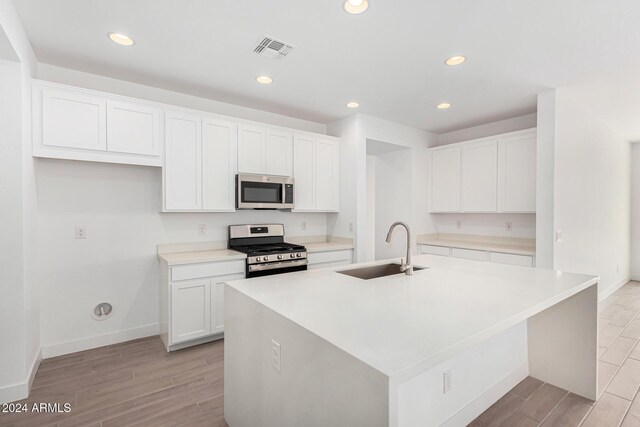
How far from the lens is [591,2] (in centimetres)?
190

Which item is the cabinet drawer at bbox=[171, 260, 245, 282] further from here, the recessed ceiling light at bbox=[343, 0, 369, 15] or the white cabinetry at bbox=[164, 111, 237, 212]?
the recessed ceiling light at bbox=[343, 0, 369, 15]

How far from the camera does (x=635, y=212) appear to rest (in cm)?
566

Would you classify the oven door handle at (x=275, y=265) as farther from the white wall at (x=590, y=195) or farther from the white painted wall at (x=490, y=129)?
the white painted wall at (x=490, y=129)

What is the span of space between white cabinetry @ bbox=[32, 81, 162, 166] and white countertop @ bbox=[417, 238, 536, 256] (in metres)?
3.88

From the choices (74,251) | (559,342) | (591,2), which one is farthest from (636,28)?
(74,251)

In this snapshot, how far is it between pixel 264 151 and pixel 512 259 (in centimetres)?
332

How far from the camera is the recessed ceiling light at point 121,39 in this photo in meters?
2.31

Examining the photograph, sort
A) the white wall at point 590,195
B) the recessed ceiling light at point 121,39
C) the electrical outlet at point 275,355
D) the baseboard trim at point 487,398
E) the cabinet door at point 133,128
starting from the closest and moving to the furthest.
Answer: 1. the electrical outlet at point 275,355
2. the baseboard trim at point 487,398
3. the recessed ceiling light at point 121,39
4. the cabinet door at point 133,128
5. the white wall at point 590,195

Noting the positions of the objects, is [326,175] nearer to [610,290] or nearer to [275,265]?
[275,265]

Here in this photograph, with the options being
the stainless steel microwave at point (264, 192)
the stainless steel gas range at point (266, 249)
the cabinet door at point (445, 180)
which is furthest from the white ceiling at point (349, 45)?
the stainless steel gas range at point (266, 249)

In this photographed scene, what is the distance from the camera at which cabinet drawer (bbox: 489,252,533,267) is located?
143 inches

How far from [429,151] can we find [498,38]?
2788mm

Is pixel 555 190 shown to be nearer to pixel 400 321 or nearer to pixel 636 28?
pixel 636 28

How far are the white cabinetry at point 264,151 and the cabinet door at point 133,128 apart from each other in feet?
2.85
